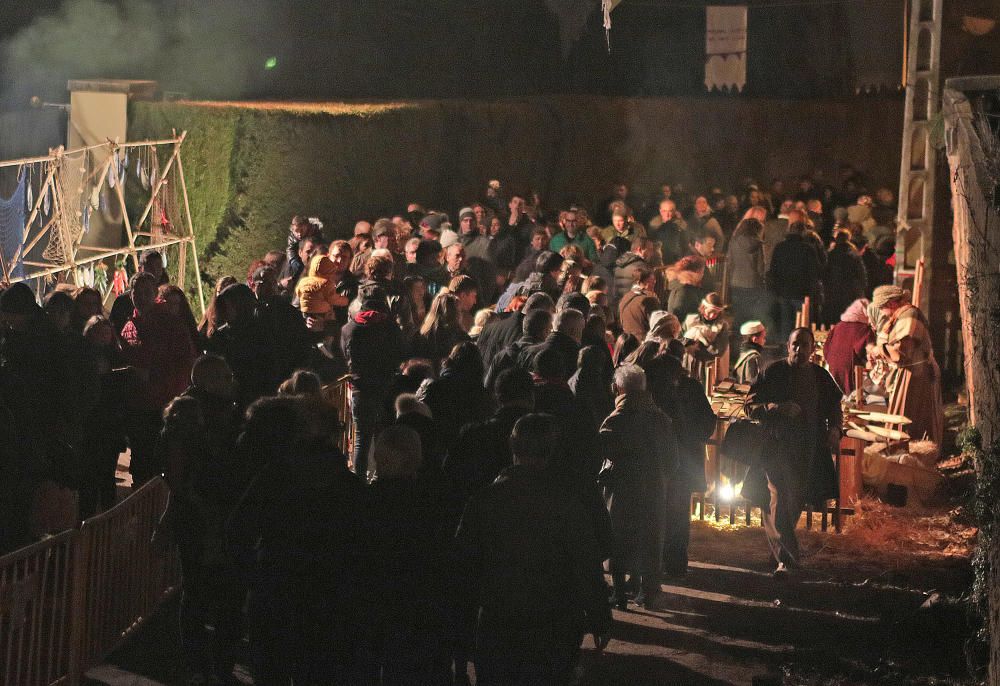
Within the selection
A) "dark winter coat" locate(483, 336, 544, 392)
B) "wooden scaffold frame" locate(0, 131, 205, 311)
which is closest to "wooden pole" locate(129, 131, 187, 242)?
"wooden scaffold frame" locate(0, 131, 205, 311)

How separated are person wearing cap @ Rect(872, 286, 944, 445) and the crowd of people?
4 centimetres

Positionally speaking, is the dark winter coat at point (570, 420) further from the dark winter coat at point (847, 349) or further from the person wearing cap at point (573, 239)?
the person wearing cap at point (573, 239)

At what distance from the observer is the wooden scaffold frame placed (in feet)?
46.1

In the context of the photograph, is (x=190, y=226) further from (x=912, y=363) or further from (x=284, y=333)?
(x=912, y=363)

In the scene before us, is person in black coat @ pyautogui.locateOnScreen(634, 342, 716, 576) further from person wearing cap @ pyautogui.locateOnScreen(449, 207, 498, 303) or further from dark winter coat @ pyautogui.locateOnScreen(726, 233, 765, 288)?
dark winter coat @ pyautogui.locateOnScreen(726, 233, 765, 288)

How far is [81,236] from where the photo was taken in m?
15.3

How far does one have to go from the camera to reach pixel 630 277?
14750 millimetres

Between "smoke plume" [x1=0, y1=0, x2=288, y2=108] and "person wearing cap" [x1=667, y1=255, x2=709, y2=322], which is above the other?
"smoke plume" [x1=0, y1=0, x2=288, y2=108]

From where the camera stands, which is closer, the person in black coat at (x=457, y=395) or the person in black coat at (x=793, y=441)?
the person in black coat at (x=457, y=395)

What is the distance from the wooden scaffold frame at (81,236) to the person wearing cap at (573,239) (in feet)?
15.5

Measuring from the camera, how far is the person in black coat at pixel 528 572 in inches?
221

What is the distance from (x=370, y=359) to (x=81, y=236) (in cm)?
642

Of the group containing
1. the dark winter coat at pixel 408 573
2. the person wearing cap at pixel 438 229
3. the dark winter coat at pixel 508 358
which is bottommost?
the dark winter coat at pixel 408 573

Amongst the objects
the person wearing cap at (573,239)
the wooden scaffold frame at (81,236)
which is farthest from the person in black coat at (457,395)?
the person wearing cap at (573,239)
